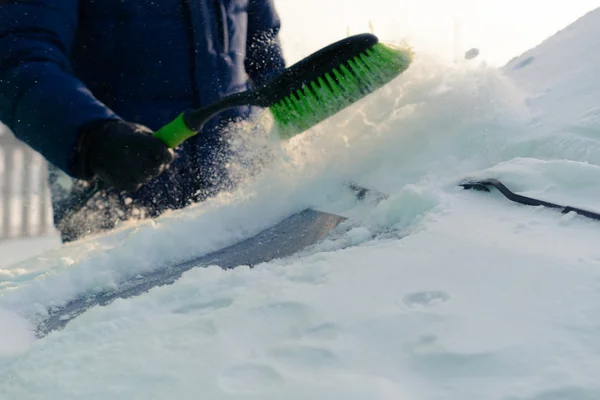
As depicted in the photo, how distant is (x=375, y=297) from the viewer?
0.84 m

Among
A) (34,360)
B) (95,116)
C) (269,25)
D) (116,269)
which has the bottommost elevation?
(116,269)

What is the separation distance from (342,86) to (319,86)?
71mm

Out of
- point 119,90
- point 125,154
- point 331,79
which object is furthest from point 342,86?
point 119,90

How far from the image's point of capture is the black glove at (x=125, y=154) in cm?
159

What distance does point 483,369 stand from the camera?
2.16ft

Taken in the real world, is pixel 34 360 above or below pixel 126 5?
below

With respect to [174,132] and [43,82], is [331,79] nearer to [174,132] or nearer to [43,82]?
[174,132]

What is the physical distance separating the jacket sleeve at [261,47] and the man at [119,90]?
0.54ft

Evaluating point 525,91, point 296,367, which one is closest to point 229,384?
point 296,367

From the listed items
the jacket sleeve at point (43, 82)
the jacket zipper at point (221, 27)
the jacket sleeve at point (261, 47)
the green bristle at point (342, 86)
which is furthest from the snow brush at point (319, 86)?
the jacket sleeve at point (261, 47)

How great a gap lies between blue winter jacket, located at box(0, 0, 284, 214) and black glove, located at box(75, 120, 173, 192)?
0.09 metres

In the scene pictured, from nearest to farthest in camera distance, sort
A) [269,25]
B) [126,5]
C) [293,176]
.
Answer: [293,176], [126,5], [269,25]

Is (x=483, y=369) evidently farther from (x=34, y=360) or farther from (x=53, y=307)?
(x=53, y=307)

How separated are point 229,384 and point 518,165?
1.07 m
